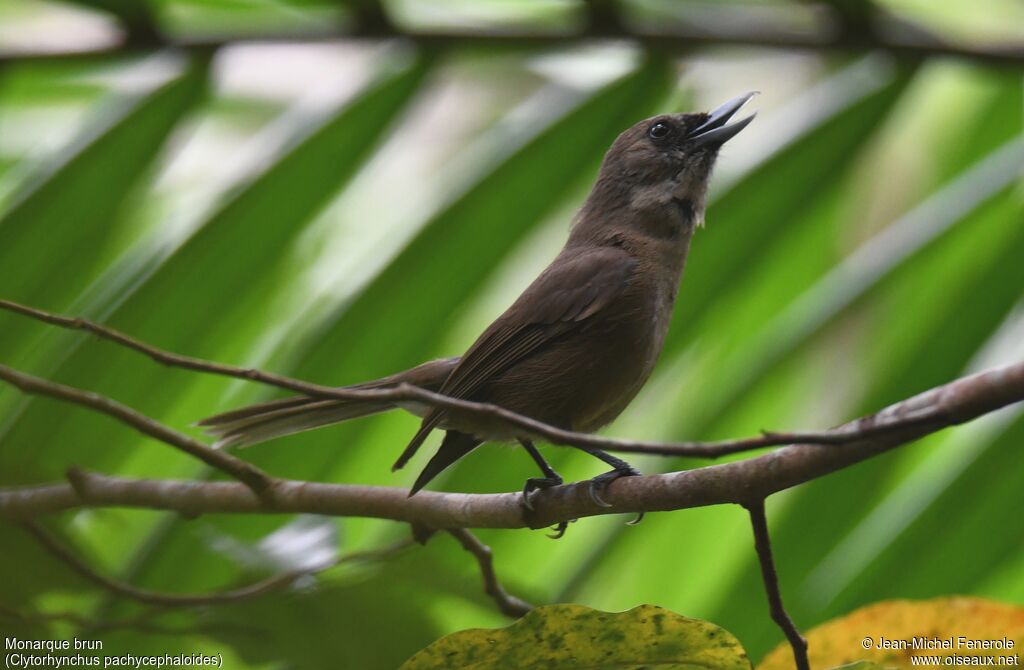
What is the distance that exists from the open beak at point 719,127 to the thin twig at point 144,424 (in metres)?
1.51

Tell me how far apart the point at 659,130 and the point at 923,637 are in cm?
174

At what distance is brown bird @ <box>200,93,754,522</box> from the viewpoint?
298 cm

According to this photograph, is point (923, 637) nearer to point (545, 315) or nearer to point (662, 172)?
point (545, 315)

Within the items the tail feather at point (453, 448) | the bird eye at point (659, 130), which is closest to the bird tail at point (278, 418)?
the tail feather at point (453, 448)

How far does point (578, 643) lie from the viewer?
188cm

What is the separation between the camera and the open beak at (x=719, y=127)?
3068 mm

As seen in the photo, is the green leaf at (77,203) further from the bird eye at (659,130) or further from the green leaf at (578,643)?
the green leaf at (578,643)

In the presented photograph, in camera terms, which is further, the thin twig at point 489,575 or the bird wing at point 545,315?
the bird wing at point 545,315

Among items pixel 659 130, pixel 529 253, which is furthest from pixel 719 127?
pixel 529 253

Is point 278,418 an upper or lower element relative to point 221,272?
lower

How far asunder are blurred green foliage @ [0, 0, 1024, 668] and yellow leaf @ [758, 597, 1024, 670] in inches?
33.0

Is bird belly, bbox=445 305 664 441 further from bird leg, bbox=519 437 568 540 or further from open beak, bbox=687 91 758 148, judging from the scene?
open beak, bbox=687 91 758 148

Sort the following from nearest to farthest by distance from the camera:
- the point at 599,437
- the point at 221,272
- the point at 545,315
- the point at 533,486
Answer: the point at 599,437
the point at 533,486
the point at 221,272
the point at 545,315

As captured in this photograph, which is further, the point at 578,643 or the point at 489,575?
the point at 489,575
